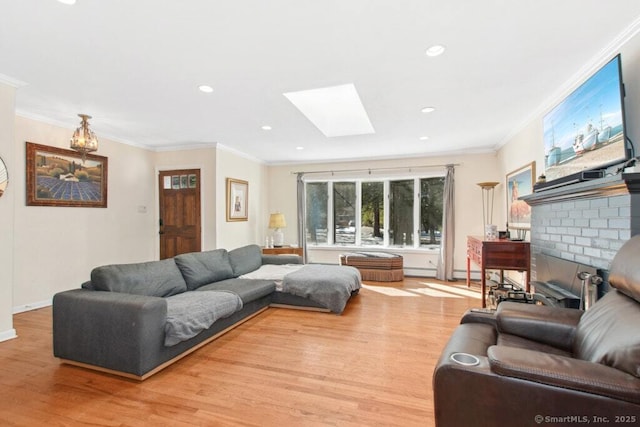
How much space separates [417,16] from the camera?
1834 mm

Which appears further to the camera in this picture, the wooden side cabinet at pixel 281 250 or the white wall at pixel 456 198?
the wooden side cabinet at pixel 281 250

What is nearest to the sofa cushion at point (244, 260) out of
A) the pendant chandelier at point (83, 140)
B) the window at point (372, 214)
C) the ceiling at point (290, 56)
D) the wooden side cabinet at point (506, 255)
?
the ceiling at point (290, 56)

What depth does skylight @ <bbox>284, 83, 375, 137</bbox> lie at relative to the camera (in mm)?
3140

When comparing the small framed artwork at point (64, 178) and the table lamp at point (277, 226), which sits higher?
the small framed artwork at point (64, 178)

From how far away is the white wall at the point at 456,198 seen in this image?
541 centimetres

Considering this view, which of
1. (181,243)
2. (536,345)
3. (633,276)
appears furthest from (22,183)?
(633,276)

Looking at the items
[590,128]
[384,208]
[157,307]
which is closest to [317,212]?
[384,208]

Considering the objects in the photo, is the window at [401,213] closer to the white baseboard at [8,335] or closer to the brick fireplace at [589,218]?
the brick fireplace at [589,218]

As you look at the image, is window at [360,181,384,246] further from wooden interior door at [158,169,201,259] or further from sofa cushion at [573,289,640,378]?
sofa cushion at [573,289,640,378]

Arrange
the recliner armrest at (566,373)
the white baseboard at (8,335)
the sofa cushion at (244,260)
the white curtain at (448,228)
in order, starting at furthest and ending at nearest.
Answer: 1. the white curtain at (448,228)
2. the sofa cushion at (244,260)
3. the white baseboard at (8,335)
4. the recliner armrest at (566,373)

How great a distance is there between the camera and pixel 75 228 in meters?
4.07

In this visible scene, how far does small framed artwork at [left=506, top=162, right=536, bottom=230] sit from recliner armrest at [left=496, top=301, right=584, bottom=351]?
237 centimetres

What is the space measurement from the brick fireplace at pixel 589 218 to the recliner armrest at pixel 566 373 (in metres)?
1.09

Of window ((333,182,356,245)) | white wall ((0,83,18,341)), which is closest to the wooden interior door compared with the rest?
white wall ((0,83,18,341))
